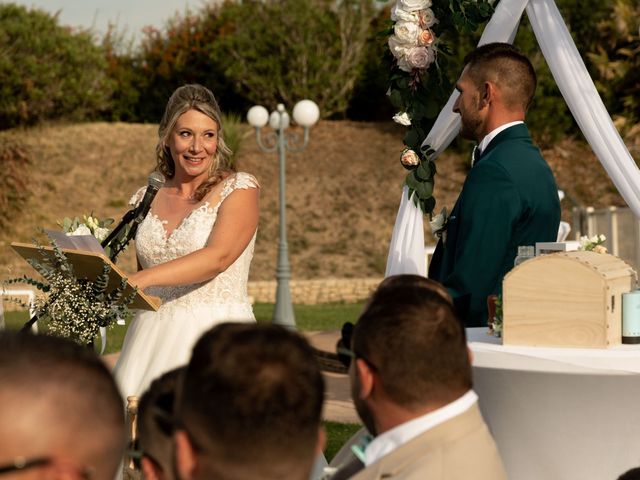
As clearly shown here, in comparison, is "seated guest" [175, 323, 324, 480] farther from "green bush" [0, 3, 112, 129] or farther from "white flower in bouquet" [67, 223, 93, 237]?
"green bush" [0, 3, 112, 129]

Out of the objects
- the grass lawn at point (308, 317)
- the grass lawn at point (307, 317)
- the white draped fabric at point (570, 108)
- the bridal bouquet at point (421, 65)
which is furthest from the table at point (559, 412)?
the grass lawn at point (308, 317)

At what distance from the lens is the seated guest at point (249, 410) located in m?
1.68

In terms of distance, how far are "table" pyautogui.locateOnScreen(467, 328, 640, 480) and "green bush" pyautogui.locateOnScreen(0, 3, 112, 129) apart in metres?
24.7

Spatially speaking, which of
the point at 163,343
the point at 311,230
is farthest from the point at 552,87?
the point at 163,343

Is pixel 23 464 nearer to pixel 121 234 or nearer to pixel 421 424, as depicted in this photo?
pixel 421 424

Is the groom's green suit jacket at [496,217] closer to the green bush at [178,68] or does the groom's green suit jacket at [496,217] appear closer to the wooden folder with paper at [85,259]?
the wooden folder with paper at [85,259]

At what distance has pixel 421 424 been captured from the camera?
7.94 ft

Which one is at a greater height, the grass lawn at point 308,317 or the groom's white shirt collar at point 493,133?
the groom's white shirt collar at point 493,133

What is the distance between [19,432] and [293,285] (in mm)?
19881

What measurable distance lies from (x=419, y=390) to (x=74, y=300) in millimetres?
2062

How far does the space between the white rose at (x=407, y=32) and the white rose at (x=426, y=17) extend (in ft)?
0.11

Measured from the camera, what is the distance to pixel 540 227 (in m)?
4.68

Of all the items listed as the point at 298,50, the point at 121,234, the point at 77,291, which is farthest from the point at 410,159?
the point at 298,50

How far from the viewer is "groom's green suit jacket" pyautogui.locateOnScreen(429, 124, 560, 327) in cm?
455
